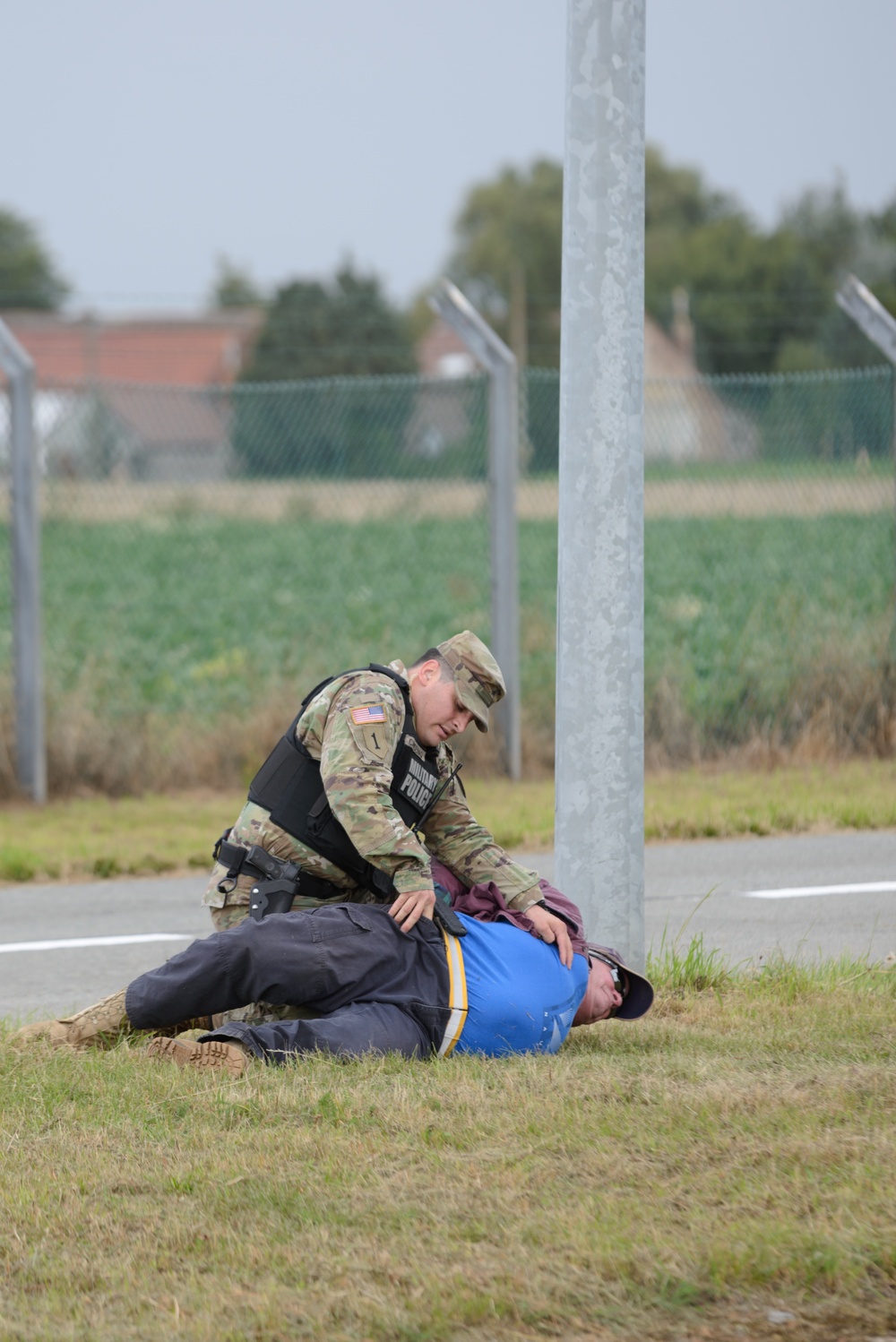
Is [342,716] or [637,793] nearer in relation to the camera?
[342,716]

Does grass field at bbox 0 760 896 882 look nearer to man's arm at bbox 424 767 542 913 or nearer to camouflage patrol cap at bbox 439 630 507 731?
man's arm at bbox 424 767 542 913

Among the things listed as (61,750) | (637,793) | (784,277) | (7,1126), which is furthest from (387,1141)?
(784,277)

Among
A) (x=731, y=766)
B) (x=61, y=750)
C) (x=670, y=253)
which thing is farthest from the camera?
(x=670, y=253)

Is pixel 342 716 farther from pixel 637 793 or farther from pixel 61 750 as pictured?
pixel 61 750

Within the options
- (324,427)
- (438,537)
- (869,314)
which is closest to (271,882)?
(869,314)

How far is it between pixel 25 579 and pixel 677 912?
4259 millimetres

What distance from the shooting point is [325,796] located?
4648 mm

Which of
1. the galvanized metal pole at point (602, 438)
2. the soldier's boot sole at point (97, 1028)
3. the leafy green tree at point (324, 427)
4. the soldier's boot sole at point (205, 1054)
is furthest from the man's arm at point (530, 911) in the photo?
the leafy green tree at point (324, 427)

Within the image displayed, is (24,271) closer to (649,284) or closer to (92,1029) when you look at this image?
(649,284)

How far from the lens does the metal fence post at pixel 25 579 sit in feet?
29.9

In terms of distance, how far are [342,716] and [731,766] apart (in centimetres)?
594

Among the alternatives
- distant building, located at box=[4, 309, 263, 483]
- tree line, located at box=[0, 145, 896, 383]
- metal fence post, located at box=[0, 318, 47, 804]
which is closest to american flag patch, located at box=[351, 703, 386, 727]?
A: metal fence post, located at box=[0, 318, 47, 804]

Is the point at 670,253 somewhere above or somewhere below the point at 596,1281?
above

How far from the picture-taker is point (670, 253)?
81312 mm
